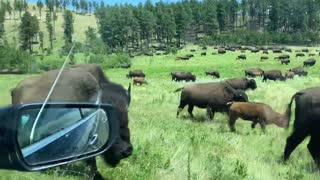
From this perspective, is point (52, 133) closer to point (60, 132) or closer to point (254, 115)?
point (60, 132)

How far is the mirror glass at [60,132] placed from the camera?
2814 mm

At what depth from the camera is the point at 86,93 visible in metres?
7.67

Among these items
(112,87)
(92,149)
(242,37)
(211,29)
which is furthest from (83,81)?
(211,29)

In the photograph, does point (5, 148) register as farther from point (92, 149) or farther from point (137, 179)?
point (137, 179)

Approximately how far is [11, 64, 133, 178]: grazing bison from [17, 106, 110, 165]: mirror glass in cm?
234

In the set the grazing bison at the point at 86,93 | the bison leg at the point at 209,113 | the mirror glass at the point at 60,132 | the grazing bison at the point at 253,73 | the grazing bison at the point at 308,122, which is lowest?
the grazing bison at the point at 253,73

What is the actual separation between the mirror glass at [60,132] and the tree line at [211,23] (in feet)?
372

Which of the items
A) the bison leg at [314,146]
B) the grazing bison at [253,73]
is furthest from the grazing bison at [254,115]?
the grazing bison at [253,73]

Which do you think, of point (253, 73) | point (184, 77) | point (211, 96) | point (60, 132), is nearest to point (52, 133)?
point (60, 132)

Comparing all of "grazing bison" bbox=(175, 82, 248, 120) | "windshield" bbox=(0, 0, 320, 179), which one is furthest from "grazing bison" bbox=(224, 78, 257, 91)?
"grazing bison" bbox=(175, 82, 248, 120)

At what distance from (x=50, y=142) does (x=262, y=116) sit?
13532 millimetres

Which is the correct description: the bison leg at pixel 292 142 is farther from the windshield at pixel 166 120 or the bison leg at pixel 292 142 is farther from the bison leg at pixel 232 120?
the bison leg at pixel 232 120

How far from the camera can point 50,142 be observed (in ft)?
10.3

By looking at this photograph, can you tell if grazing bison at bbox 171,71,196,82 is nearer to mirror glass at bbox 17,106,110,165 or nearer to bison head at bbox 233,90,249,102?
bison head at bbox 233,90,249,102
